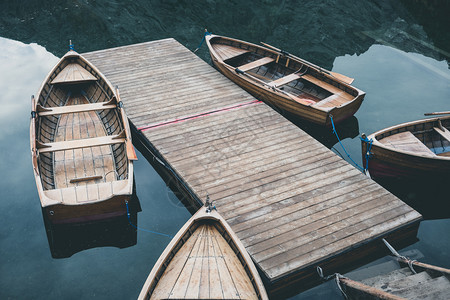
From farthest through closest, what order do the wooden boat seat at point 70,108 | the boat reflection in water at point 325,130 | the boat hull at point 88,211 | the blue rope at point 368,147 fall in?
the boat reflection in water at point 325,130
the wooden boat seat at point 70,108
the blue rope at point 368,147
the boat hull at point 88,211

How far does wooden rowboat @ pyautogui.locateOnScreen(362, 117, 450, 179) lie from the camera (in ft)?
39.4

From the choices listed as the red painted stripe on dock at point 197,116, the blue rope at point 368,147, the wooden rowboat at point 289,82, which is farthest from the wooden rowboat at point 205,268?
the wooden rowboat at point 289,82

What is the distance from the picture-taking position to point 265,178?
38.4 feet

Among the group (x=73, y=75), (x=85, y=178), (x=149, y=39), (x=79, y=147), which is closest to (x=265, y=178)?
(x=85, y=178)

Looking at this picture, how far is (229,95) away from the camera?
623 inches

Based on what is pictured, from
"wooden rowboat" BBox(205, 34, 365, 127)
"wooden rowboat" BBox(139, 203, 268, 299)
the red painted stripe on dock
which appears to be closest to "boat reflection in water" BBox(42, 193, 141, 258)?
"wooden rowboat" BBox(139, 203, 268, 299)

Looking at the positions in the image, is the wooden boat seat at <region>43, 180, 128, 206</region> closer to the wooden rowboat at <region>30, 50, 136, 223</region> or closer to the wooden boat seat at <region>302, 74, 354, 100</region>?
the wooden rowboat at <region>30, 50, 136, 223</region>

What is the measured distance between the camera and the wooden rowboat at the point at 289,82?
14517 millimetres

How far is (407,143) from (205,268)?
26.2 feet

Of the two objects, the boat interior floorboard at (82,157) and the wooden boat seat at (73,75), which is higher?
the wooden boat seat at (73,75)

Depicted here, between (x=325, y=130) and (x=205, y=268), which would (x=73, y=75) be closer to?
(x=325, y=130)

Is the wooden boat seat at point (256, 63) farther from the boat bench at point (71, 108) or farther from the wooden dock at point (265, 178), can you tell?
the boat bench at point (71, 108)

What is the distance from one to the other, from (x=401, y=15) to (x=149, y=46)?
56.9 feet

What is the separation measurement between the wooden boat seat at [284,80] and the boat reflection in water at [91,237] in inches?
292
